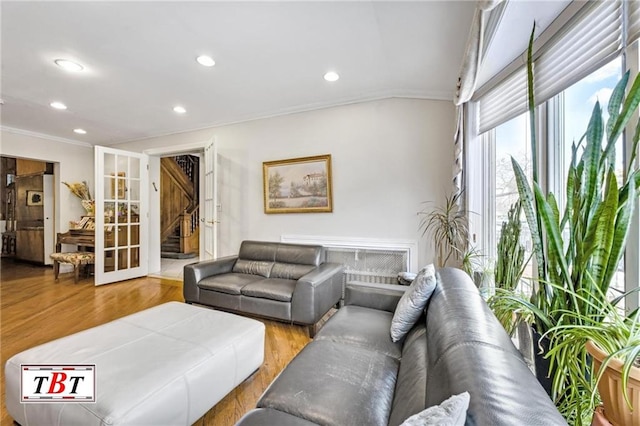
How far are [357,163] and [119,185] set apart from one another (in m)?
4.03

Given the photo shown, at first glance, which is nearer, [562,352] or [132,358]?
[562,352]

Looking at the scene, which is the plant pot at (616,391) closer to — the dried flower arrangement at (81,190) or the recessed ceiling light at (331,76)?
the recessed ceiling light at (331,76)


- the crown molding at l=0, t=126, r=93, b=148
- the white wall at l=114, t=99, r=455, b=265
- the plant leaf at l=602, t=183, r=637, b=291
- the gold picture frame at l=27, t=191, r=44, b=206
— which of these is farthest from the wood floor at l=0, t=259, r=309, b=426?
the crown molding at l=0, t=126, r=93, b=148

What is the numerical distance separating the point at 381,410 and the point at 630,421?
73cm

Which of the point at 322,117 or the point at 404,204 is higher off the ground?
the point at 322,117

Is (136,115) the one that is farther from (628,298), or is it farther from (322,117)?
(628,298)

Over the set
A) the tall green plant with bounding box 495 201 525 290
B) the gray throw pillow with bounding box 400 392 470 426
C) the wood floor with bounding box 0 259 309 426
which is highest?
the tall green plant with bounding box 495 201 525 290

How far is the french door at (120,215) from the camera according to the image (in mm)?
4090

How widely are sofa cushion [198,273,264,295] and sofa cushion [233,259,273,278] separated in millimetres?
92

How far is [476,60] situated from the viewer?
1.66 metres

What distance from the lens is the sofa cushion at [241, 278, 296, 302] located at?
8.46ft

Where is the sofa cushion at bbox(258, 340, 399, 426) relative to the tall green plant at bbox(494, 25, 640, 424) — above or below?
below

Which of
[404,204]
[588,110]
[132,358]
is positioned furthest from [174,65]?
[588,110]

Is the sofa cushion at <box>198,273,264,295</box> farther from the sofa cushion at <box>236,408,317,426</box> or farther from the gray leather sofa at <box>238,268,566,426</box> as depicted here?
the sofa cushion at <box>236,408,317,426</box>
